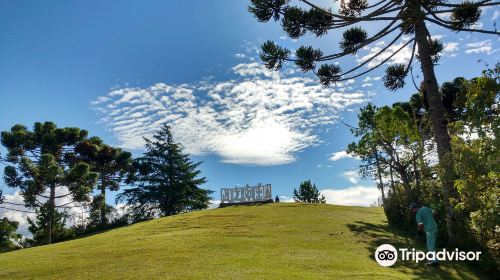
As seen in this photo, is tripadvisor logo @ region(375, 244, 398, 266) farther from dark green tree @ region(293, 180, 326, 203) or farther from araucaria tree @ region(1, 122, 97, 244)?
dark green tree @ region(293, 180, 326, 203)

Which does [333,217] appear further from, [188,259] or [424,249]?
[188,259]

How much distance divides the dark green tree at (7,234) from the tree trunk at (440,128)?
34.1m

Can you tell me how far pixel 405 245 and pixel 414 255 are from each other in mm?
1767

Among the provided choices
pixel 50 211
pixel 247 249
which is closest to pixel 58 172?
pixel 50 211

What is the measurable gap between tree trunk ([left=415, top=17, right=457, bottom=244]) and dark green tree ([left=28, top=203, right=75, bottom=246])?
3155 cm

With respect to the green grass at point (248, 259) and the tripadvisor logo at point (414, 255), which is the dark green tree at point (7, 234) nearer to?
the green grass at point (248, 259)

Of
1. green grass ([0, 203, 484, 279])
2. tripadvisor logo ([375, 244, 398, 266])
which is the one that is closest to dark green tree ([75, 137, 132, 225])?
green grass ([0, 203, 484, 279])

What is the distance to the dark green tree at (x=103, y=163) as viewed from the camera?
4100cm

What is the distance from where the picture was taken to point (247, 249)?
13594 millimetres

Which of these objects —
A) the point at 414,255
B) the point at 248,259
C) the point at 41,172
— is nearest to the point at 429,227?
the point at 414,255

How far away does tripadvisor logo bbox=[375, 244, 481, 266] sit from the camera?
1190 cm

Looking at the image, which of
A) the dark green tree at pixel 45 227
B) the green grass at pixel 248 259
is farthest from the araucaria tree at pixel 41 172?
the green grass at pixel 248 259

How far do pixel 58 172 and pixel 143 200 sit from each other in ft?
45.1

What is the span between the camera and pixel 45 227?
117ft
